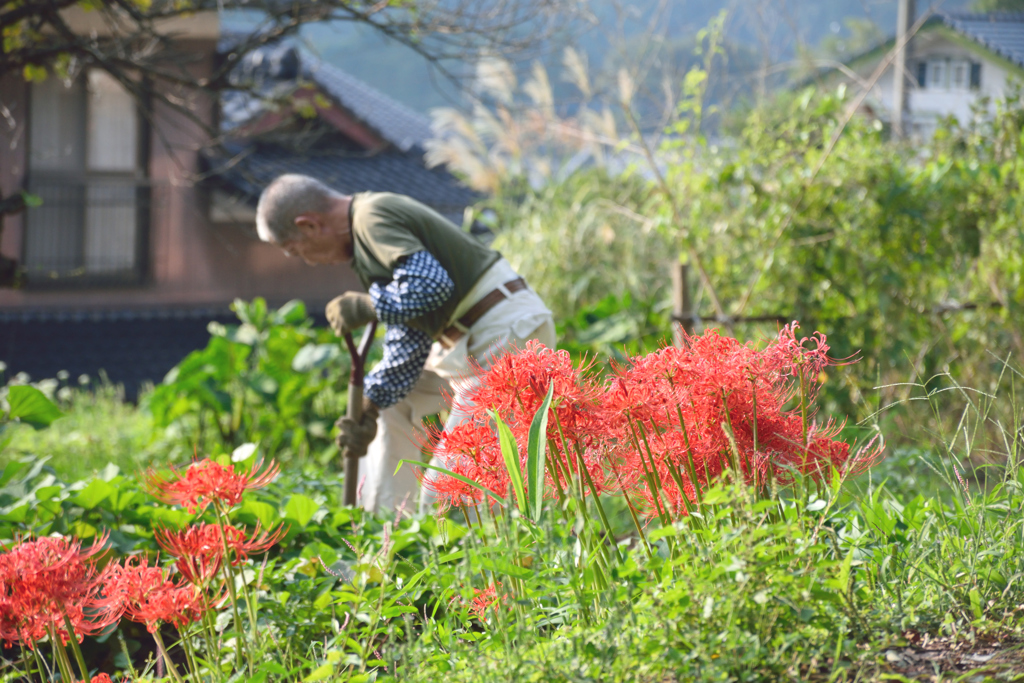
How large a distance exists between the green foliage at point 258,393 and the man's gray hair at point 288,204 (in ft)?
5.85

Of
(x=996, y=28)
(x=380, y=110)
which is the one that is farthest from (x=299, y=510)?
(x=380, y=110)

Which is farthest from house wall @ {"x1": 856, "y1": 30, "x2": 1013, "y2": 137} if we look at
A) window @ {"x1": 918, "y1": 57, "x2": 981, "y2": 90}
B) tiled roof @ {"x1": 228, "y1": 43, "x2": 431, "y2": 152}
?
tiled roof @ {"x1": 228, "y1": 43, "x2": 431, "y2": 152}

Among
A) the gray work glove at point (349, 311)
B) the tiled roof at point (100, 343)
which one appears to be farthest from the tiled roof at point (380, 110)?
the gray work glove at point (349, 311)

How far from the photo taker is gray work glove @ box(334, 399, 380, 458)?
3.18 metres

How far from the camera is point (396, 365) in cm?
309

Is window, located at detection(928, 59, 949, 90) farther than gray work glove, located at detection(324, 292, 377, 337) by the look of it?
Yes

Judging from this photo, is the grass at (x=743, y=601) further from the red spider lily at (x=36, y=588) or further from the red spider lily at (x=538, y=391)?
the red spider lily at (x=36, y=588)

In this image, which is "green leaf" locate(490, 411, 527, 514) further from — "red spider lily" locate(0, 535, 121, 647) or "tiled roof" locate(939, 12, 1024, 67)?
"tiled roof" locate(939, 12, 1024, 67)

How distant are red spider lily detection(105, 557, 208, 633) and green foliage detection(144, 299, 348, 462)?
10.8ft

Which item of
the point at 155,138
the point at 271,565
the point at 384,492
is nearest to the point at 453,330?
the point at 384,492

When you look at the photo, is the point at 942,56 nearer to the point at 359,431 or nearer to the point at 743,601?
the point at 359,431

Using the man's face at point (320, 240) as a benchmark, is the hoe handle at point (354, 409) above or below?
below

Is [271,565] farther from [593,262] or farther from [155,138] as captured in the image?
[155,138]

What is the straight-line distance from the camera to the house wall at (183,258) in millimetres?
9125
